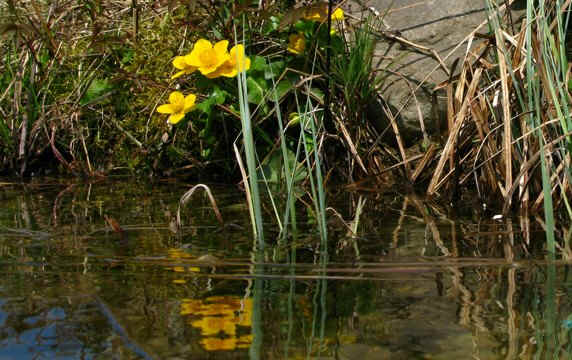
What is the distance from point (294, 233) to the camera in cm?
220

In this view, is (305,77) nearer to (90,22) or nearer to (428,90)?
(428,90)

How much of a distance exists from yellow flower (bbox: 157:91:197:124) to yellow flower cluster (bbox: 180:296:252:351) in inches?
66.2

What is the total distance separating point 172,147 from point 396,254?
169 centimetres

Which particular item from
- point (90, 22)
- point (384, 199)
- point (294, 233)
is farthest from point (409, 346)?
point (90, 22)

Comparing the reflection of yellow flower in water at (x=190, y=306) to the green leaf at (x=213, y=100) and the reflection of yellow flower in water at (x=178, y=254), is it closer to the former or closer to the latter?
the reflection of yellow flower in water at (x=178, y=254)

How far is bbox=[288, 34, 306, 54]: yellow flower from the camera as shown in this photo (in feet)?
10.2

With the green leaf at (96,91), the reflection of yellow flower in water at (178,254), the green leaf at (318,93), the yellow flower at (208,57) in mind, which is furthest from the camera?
the green leaf at (96,91)

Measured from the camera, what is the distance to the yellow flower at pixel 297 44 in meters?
3.10

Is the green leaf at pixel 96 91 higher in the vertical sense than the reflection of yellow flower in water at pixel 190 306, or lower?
higher

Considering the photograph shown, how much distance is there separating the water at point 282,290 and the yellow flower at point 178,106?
27.8 inches

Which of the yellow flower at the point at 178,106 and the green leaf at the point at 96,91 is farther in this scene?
the green leaf at the point at 96,91

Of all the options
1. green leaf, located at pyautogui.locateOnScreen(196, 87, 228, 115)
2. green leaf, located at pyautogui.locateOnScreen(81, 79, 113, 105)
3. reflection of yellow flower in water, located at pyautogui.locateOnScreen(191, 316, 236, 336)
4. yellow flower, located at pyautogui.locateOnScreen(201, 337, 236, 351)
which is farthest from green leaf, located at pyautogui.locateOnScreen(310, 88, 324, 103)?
yellow flower, located at pyautogui.locateOnScreen(201, 337, 236, 351)

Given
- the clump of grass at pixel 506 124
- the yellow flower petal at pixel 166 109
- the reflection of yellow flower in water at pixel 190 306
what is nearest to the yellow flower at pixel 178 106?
the yellow flower petal at pixel 166 109

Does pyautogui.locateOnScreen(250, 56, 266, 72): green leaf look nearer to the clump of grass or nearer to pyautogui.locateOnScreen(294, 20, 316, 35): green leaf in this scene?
pyautogui.locateOnScreen(294, 20, 316, 35): green leaf
